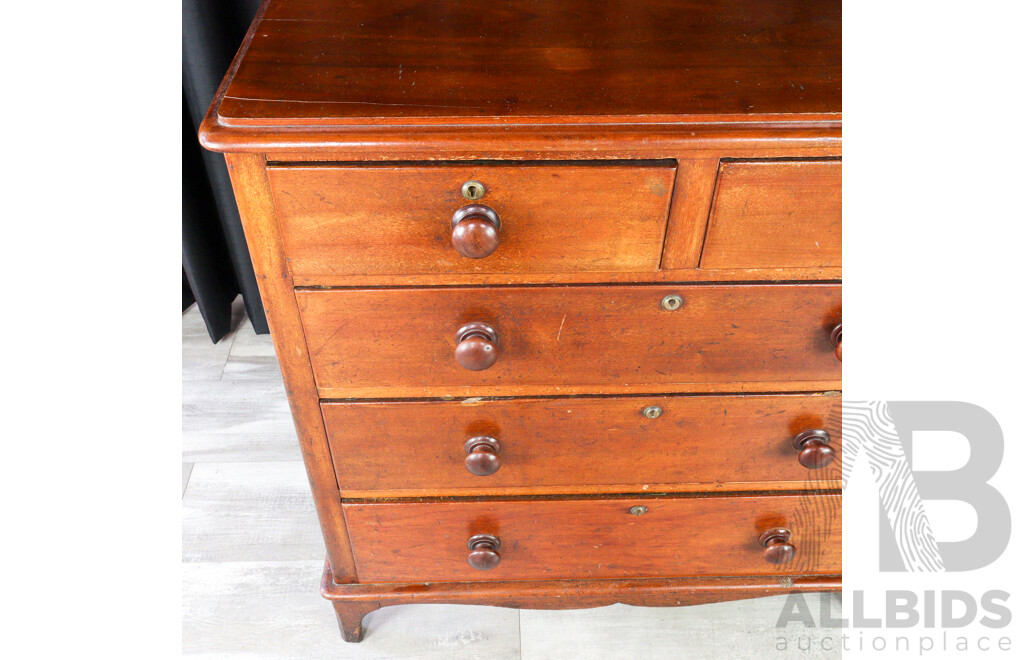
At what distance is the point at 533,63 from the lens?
771 mm

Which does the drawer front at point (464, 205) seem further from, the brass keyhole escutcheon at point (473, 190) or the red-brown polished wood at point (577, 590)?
the red-brown polished wood at point (577, 590)

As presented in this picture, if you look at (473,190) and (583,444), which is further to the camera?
(583,444)

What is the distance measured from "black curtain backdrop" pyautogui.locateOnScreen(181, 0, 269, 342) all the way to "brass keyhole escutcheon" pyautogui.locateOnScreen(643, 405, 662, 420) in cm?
103

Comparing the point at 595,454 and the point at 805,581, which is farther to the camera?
the point at 805,581

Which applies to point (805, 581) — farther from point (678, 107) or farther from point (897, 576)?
point (678, 107)

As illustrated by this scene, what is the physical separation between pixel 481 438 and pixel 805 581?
24.7 inches

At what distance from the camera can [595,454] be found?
38.9 inches

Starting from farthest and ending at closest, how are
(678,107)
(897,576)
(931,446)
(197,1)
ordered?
(197,1)
(897,576)
(931,446)
(678,107)

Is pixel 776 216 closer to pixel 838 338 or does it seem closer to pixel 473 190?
pixel 838 338

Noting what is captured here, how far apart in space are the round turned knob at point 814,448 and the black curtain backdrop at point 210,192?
3.94 feet

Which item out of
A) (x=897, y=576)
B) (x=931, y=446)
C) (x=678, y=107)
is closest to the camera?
(x=678, y=107)

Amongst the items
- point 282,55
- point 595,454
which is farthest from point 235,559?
point 282,55

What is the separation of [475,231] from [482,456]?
1.14 ft

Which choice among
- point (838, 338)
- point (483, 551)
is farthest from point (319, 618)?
point (838, 338)
